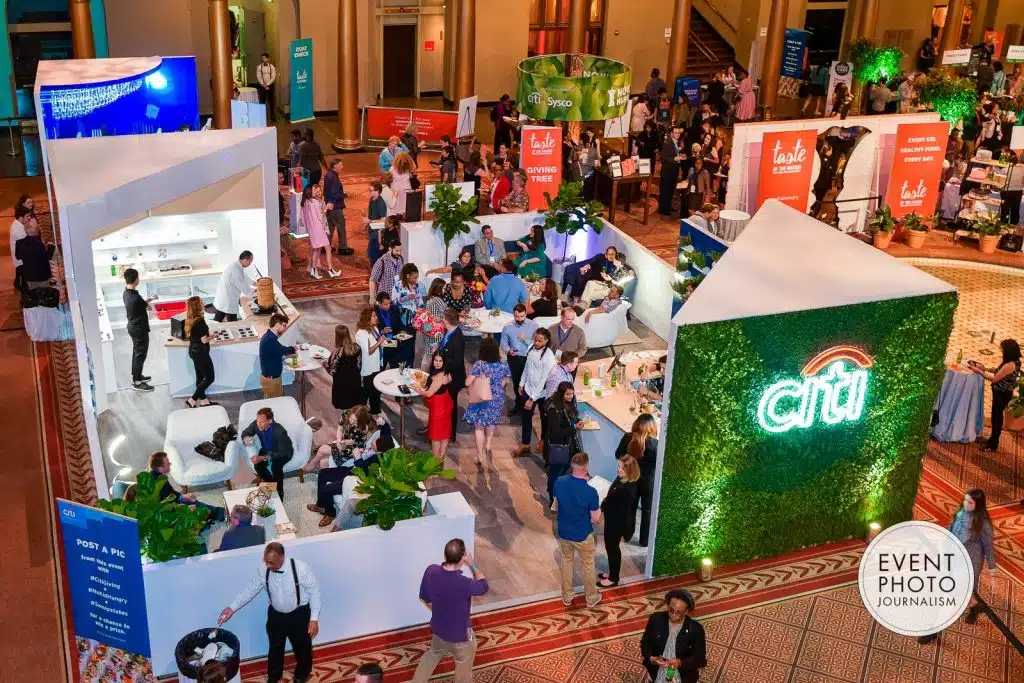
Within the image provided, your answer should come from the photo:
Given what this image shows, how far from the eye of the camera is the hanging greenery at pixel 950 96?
1898 centimetres

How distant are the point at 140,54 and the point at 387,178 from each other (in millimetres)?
7439

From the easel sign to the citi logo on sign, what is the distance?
227 inches

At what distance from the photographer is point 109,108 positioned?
14328 mm

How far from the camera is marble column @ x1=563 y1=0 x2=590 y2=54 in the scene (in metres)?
22.1

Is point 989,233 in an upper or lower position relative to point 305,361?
upper

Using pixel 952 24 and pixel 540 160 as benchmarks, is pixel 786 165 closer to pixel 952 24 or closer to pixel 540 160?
pixel 540 160

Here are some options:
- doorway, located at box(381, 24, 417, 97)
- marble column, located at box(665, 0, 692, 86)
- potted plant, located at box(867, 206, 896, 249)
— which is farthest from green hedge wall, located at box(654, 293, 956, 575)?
doorway, located at box(381, 24, 417, 97)

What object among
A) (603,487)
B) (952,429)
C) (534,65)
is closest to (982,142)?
(534,65)

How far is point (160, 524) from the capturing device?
294 inches

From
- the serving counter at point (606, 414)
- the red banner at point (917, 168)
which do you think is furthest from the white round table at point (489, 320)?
the red banner at point (917, 168)

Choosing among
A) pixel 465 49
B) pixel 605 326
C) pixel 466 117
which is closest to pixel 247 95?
pixel 466 117

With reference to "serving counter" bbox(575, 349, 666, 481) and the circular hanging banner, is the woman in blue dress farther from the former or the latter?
the circular hanging banner

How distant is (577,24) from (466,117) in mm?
4229

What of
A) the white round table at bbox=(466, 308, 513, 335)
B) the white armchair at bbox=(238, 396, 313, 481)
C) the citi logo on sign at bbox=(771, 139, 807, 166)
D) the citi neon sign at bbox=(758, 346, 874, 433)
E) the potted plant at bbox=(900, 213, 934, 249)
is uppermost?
the citi logo on sign at bbox=(771, 139, 807, 166)
